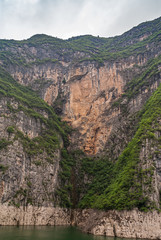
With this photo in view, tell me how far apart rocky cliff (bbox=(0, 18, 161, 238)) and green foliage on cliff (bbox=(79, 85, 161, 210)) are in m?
0.12

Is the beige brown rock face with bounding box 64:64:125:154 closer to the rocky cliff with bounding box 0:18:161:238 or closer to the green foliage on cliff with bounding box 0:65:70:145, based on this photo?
the rocky cliff with bounding box 0:18:161:238

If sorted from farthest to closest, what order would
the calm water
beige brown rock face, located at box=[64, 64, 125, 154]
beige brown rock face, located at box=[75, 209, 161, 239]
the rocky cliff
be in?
1. beige brown rock face, located at box=[64, 64, 125, 154]
2. the rocky cliff
3. beige brown rock face, located at box=[75, 209, 161, 239]
4. the calm water

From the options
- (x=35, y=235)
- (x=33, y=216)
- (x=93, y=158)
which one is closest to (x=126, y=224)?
(x=35, y=235)

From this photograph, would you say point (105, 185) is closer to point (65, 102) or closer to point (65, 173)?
point (65, 173)

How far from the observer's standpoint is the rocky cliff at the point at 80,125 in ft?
105

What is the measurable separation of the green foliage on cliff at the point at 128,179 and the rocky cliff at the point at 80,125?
123 millimetres

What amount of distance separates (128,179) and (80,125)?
2347cm

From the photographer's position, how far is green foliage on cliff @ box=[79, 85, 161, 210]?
2850 cm

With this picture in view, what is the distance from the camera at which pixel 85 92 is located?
184 feet

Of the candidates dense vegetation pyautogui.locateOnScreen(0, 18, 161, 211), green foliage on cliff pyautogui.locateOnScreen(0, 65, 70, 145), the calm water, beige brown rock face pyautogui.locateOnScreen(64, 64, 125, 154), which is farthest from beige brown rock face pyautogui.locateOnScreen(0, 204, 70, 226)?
green foliage on cliff pyautogui.locateOnScreen(0, 65, 70, 145)

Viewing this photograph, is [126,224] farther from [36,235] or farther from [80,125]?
[80,125]

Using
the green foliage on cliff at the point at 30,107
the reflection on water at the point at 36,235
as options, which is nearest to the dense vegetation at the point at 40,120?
the green foliage on cliff at the point at 30,107

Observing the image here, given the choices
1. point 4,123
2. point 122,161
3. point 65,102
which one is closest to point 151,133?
point 122,161

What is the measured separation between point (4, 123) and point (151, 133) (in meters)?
23.0
